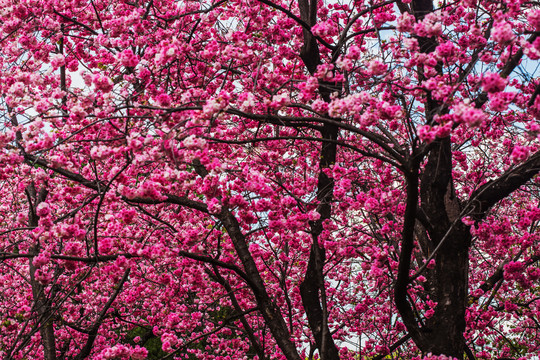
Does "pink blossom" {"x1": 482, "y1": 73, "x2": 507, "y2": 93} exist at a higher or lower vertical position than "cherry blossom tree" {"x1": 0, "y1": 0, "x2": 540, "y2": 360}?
lower

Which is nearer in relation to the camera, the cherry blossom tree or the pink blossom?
the pink blossom

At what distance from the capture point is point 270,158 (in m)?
6.73

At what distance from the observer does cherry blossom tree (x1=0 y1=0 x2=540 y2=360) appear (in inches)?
158

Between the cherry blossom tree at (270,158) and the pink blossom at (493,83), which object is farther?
the cherry blossom tree at (270,158)

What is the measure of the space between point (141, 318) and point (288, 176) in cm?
484

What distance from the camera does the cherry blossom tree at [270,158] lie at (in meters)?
4.02

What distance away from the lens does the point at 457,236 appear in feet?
15.6

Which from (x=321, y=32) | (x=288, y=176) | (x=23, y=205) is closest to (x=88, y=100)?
(x=321, y=32)

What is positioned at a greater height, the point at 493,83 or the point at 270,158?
the point at 270,158

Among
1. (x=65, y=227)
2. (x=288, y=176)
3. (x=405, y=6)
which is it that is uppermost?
(x=405, y=6)

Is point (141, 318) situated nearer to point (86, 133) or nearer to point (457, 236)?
point (86, 133)

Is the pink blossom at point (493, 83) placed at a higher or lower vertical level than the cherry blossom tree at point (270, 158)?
lower

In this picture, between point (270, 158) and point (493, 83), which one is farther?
point (270, 158)

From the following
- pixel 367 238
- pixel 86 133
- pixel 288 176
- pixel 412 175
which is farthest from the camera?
pixel 288 176
